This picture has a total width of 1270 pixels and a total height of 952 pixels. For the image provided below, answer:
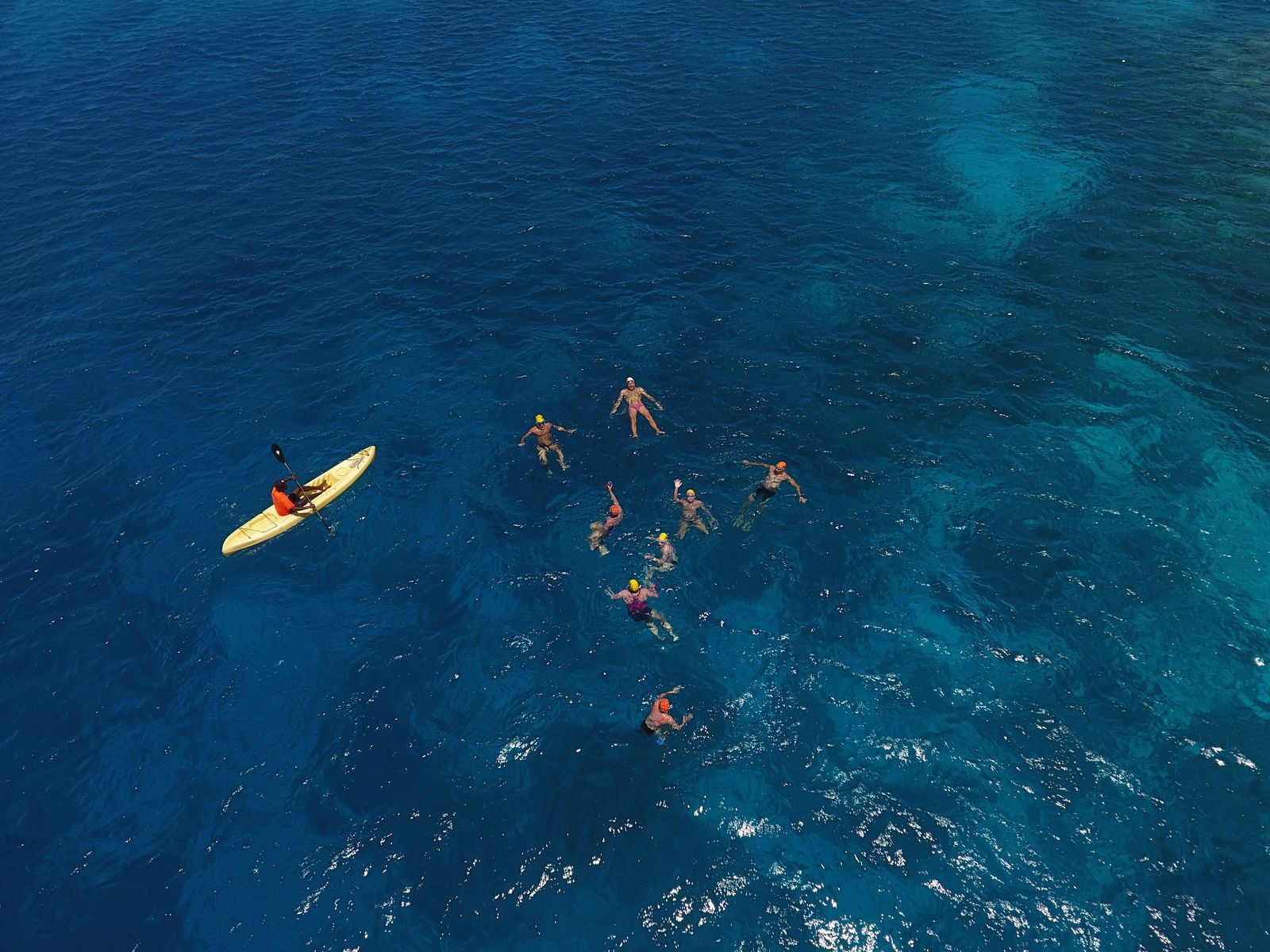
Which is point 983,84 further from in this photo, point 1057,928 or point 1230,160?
point 1057,928

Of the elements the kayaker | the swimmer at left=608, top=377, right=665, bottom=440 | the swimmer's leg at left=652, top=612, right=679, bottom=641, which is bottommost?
the swimmer's leg at left=652, top=612, right=679, bottom=641

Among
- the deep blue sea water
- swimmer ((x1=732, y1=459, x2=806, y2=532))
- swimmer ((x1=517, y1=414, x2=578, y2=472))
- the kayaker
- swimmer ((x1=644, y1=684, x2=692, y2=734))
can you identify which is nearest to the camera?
the deep blue sea water

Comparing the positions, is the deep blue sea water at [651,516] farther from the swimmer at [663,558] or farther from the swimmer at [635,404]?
the swimmer at [635,404]

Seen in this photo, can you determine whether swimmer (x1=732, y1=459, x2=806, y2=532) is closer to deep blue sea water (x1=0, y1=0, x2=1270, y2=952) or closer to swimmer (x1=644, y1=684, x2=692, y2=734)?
deep blue sea water (x1=0, y1=0, x2=1270, y2=952)

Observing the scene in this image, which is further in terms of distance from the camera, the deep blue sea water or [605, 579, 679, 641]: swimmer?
[605, 579, 679, 641]: swimmer

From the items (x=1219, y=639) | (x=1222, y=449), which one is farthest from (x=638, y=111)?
(x=1219, y=639)

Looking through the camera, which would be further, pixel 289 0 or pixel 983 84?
pixel 289 0

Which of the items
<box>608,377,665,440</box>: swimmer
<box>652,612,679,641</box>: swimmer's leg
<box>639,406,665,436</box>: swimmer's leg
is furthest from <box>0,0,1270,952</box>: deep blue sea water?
<box>608,377,665,440</box>: swimmer

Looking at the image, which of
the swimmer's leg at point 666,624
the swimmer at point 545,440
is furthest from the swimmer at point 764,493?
the swimmer at point 545,440
